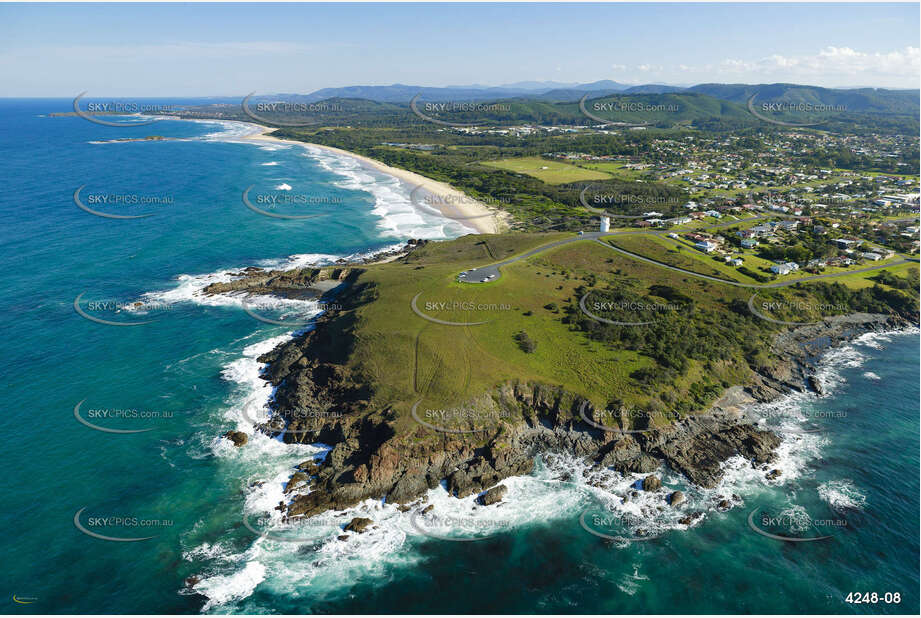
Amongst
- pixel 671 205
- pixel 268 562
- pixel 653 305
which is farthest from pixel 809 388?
pixel 671 205

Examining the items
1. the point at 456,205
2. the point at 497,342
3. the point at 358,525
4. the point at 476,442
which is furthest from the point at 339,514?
the point at 456,205

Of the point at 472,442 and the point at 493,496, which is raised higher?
the point at 472,442

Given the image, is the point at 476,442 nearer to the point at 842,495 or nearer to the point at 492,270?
the point at 842,495

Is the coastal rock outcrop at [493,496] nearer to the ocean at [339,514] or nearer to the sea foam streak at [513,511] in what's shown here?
the sea foam streak at [513,511]

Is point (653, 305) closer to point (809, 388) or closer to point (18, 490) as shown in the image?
point (809, 388)

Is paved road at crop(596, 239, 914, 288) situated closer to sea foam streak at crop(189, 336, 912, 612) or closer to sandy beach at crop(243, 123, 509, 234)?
sea foam streak at crop(189, 336, 912, 612)

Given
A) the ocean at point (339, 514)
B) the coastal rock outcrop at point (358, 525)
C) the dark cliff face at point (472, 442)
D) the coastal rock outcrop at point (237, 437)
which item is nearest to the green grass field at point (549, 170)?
the ocean at point (339, 514)
